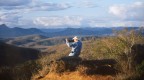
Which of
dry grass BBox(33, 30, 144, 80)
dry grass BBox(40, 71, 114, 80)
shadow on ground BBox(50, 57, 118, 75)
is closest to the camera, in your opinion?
dry grass BBox(40, 71, 114, 80)

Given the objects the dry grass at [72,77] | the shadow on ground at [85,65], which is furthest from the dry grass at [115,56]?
the shadow on ground at [85,65]

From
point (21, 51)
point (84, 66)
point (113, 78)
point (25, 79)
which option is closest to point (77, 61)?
point (84, 66)

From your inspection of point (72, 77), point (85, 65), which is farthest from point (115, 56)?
point (72, 77)

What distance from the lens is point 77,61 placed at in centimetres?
2223

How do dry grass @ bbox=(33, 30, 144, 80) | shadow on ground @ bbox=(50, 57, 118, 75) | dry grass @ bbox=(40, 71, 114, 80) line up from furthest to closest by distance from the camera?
1. shadow on ground @ bbox=(50, 57, 118, 75)
2. dry grass @ bbox=(33, 30, 144, 80)
3. dry grass @ bbox=(40, 71, 114, 80)

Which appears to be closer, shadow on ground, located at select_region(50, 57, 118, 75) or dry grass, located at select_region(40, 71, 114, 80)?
dry grass, located at select_region(40, 71, 114, 80)

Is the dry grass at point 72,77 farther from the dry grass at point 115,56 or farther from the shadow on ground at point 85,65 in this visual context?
the shadow on ground at point 85,65

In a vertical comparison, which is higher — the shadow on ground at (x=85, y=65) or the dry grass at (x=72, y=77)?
the shadow on ground at (x=85, y=65)

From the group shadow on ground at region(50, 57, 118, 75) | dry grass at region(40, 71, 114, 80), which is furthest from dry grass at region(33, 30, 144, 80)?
shadow on ground at region(50, 57, 118, 75)

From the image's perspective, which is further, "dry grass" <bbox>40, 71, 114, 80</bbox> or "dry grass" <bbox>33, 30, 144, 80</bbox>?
"dry grass" <bbox>33, 30, 144, 80</bbox>

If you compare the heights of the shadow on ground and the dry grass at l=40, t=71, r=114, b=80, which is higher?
the shadow on ground

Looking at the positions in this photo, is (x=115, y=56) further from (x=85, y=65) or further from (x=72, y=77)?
(x=72, y=77)

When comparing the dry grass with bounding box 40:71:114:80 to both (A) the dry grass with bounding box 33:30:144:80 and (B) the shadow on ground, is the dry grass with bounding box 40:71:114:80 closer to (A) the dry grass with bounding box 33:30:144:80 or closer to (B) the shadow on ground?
(A) the dry grass with bounding box 33:30:144:80

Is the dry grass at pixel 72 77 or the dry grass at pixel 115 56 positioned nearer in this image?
the dry grass at pixel 72 77
